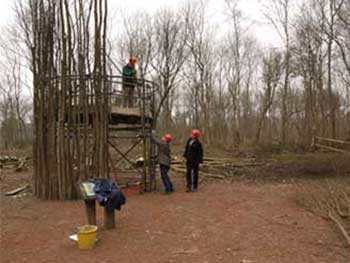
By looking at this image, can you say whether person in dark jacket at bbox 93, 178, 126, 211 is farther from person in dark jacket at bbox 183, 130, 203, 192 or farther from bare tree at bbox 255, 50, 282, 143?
bare tree at bbox 255, 50, 282, 143

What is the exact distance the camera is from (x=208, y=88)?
3991cm

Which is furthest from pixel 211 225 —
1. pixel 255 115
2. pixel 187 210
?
pixel 255 115

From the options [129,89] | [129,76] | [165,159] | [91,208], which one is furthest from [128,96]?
[91,208]

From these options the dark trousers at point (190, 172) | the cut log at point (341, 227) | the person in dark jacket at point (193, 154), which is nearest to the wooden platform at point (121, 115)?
the person in dark jacket at point (193, 154)

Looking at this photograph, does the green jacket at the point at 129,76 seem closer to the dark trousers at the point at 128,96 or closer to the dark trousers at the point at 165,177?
the dark trousers at the point at 128,96

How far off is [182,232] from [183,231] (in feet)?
0.27

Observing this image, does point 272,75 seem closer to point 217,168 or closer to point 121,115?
point 217,168

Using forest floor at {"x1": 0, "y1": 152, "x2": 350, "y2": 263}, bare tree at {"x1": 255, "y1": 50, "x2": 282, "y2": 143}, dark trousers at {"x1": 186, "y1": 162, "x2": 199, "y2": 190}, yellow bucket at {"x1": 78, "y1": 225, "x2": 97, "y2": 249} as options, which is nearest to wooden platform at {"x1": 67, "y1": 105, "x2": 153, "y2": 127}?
dark trousers at {"x1": 186, "y1": 162, "x2": 199, "y2": 190}

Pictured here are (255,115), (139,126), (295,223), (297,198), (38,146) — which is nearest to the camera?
(295,223)

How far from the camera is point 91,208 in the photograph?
8.23 m

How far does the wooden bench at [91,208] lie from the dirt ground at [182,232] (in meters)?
0.24

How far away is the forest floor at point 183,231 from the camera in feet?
22.5

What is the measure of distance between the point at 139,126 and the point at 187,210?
162 inches

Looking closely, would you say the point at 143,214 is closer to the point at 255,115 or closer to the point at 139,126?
the point at 139,126
